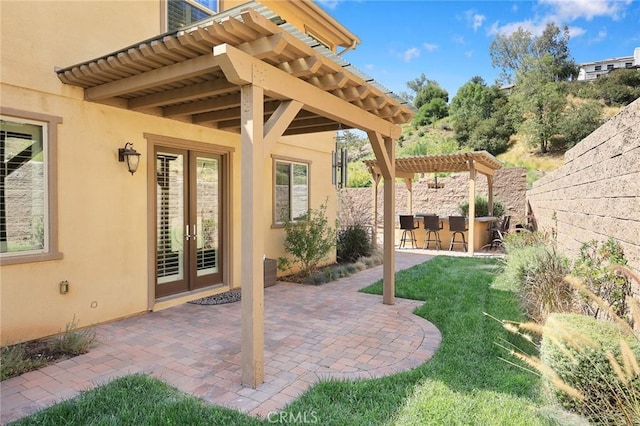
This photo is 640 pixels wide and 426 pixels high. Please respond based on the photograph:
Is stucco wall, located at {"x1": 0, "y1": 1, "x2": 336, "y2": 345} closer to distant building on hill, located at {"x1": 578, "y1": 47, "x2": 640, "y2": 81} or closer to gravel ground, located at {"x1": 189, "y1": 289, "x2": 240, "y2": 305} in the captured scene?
gravel ground, located at {"x1": 189, "y1": 289, "x2": 240, "y2": 305}

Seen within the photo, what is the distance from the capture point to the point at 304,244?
8539 millimetres

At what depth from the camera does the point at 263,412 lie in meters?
3.12

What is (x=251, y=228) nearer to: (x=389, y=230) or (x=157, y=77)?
(x=157, y=77)

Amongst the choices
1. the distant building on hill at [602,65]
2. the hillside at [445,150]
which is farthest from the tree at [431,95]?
the distant building on hill at [602,65]

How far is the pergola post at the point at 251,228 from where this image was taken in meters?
3.58

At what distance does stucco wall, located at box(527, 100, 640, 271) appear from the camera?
3.57m

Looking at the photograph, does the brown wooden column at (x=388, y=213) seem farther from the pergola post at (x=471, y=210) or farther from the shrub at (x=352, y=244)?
the pergola post at (x=471, y=210)

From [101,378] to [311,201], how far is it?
6652mm

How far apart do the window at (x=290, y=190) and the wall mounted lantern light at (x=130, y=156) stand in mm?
3440

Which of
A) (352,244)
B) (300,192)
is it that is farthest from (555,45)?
(300,192)

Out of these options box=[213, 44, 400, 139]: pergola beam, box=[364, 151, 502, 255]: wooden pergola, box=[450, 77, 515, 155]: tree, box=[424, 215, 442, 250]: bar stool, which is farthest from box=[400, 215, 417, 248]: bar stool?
box=[450, 77, 515, 155]: tree

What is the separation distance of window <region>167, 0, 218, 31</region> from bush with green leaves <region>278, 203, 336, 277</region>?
4323 mm

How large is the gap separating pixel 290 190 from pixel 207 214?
8.32 feet

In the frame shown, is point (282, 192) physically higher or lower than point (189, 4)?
lower
